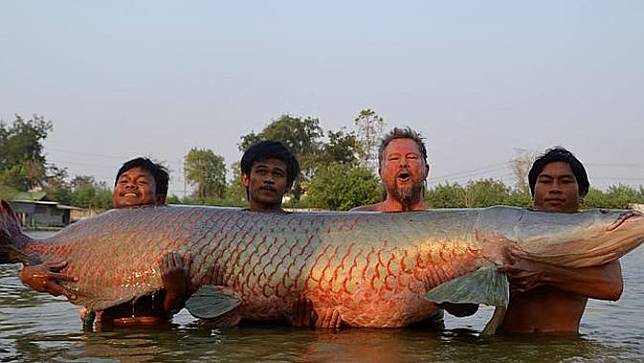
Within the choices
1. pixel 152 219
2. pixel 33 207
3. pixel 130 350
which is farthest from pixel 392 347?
pixel 33 207

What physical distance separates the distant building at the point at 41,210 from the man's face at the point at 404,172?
169 feet

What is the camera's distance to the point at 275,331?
5.32 meters

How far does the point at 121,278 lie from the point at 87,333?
0.49 metres

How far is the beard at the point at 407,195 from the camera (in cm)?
561

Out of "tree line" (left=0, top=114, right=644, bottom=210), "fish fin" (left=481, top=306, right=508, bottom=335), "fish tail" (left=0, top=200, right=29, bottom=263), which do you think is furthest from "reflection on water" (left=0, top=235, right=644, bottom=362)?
"tree line" (left=0, top=114, right=644, bottom=210)

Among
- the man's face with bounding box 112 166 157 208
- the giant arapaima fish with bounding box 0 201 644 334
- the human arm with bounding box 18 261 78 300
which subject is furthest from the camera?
the man's face with bounding box 112 166 157 208

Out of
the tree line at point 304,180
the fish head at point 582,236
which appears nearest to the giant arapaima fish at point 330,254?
the fish head at point 582,236

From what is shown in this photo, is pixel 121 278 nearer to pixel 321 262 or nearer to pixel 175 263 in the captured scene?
pixel 175 263

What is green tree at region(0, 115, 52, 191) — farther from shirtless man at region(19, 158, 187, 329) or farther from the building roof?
shirtless man at region(19, 158, 187, 329)

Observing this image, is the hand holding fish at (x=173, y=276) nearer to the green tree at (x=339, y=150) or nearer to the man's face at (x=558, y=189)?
the man's face at (x=558, y=189)

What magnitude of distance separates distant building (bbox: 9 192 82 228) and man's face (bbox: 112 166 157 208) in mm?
50211

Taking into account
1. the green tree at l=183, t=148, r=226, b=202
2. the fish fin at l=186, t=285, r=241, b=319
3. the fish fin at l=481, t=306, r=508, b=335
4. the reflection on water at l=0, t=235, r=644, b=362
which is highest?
the green tree at l=183, t=148, r=226, b=202

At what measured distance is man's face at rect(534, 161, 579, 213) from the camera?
531 centimetres

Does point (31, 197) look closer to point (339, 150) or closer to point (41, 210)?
point (41, 210)
